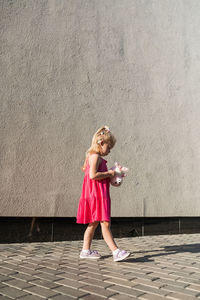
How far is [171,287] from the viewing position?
8.48 feet

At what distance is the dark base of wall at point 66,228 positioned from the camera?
4445 millimetres

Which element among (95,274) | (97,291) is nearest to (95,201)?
(95,274)

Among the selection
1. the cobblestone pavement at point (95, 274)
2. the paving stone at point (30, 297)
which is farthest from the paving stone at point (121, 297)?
the paving stone at point (30, 297)

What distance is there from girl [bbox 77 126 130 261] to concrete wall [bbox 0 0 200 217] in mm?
1131

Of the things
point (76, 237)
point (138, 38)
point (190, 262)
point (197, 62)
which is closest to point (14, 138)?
point (76, 237)

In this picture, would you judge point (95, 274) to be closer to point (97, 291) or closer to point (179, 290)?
point (97, 291)

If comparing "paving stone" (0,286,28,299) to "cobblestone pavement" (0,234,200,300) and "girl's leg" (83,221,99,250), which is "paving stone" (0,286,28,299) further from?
"girl's leg" (83,221,99,250)

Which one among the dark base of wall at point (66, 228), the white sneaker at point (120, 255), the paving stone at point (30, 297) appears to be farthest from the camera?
the dark base of wall at point (66, 228)

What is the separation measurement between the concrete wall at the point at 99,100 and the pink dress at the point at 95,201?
1103mm

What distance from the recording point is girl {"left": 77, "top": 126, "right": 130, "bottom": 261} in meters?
3.65

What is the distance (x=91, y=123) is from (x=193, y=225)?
2.96 meters

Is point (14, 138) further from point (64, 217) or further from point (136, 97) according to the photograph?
point (136, 97)

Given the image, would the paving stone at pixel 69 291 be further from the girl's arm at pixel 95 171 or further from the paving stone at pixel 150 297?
the girl's arm at pixel 95 171

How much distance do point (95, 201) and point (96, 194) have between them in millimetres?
77
